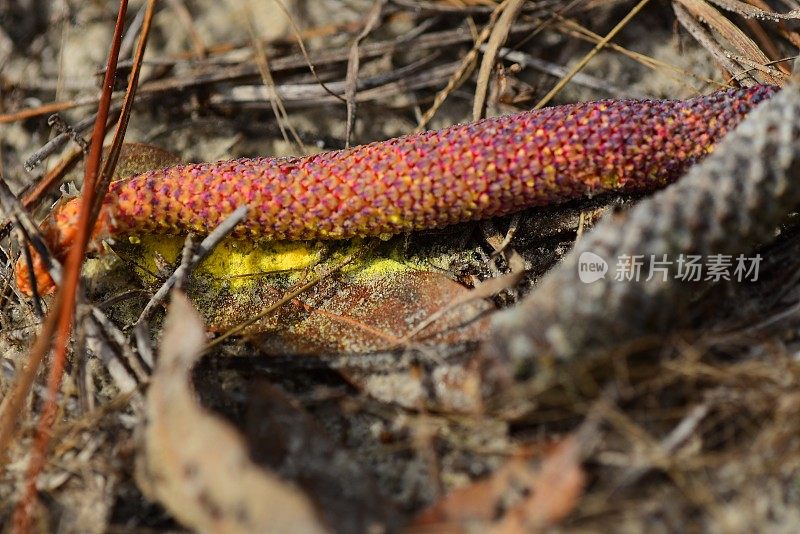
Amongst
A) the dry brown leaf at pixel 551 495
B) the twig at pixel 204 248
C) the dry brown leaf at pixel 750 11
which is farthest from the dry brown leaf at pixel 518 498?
the dry brown leaf at pixel 750 11

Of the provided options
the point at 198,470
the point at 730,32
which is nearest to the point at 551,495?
the point at 198,470

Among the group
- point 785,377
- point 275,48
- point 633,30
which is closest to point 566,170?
point 785,377

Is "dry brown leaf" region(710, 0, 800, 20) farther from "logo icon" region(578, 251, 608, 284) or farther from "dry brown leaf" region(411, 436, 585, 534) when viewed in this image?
"dry brown leaf" region(411, 436, 585, 534)

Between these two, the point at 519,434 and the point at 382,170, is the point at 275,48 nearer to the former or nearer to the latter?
the point at 382,170

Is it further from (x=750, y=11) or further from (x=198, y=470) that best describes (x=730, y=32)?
(x=198, y=470)

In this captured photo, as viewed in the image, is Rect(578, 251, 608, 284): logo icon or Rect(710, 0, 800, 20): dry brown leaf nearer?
Rect(578, 251, 608, 284): logo icon

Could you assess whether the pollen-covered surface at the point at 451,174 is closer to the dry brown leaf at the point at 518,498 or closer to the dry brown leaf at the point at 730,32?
the dry brown leaf at the point at 730,32

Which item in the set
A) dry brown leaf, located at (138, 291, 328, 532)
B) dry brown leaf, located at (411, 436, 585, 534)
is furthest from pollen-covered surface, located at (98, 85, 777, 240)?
dry brown leaf, located at (411, 436, 585, 534)
